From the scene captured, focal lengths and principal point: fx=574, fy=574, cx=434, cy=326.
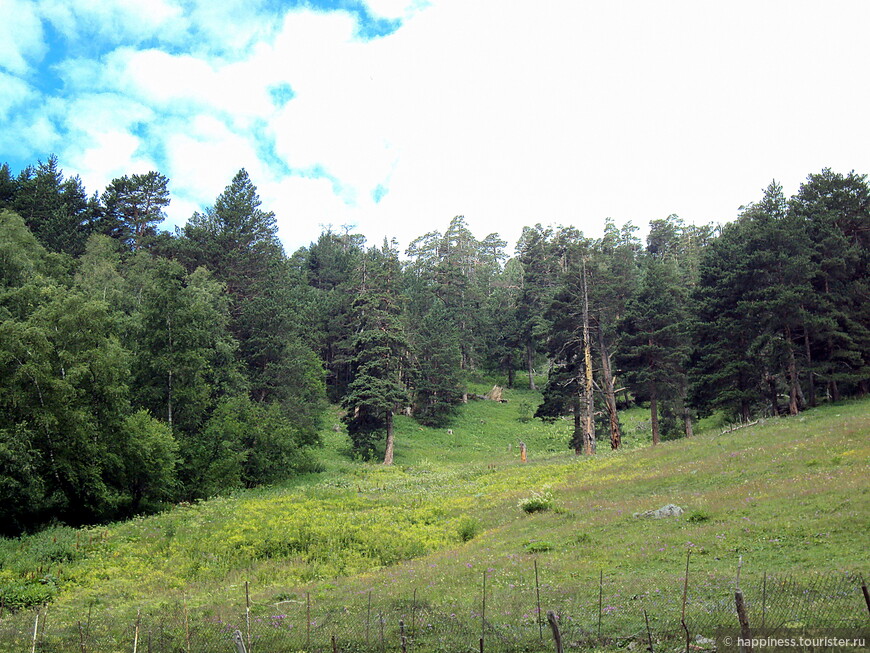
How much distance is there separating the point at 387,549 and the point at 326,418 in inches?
1923

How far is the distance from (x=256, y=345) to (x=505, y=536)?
1405 inches

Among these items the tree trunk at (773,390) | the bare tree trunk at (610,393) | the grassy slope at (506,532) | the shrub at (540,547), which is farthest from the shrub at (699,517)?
the tree trunk at (773,390)

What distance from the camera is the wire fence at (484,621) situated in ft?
28.3

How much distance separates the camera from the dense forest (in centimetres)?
2945

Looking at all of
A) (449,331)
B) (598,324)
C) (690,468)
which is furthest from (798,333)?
(449,331)

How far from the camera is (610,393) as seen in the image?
139 feet

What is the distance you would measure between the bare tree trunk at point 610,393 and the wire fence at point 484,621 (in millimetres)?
29841

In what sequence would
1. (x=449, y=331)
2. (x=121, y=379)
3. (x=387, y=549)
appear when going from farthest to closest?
(x=449, y=331) < (x=121, y=379) < (x=387, y=549)

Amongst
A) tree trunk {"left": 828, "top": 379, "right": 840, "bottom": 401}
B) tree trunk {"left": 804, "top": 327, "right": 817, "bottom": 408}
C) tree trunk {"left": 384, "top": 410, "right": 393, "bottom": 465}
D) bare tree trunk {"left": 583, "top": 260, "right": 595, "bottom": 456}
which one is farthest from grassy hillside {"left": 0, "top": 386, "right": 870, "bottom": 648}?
tree trunk {"left": 384, "top": 410, "right": 393, "bottom": 465}

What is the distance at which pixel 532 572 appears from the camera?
14.8 metres

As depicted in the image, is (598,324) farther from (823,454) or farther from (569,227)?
(569,227)

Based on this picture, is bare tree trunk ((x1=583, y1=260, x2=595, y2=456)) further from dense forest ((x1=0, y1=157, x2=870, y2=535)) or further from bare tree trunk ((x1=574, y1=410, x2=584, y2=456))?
bare tree trunk ((x1=574, y1=410, x2=584, y2=456))

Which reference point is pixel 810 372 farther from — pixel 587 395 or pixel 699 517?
pixel 699 517

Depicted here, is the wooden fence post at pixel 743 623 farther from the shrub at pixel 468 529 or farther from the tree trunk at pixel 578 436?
the tree trunk at pixel 578 436
